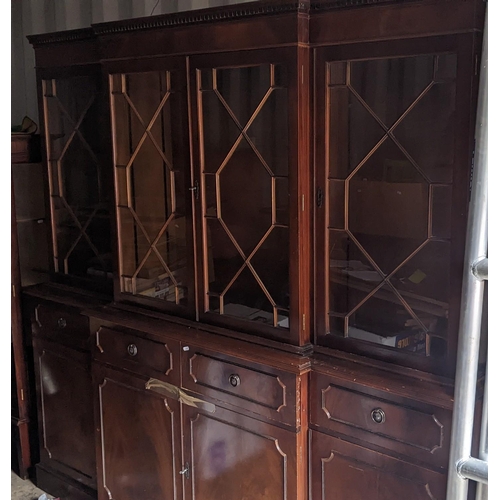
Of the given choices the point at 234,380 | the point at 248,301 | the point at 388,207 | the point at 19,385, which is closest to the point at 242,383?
the point at 234,380

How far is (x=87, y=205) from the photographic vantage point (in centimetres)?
229

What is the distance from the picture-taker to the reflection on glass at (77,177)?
2.20 metres

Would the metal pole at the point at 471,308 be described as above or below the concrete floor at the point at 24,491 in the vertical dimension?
above

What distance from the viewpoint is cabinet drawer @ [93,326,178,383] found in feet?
6.28

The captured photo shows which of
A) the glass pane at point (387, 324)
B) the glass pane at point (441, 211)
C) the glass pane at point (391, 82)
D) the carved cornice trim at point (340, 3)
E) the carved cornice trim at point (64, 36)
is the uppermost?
the carved cornice trim at point (64, 36)

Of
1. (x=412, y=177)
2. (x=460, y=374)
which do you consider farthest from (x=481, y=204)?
(x=412, y=177)

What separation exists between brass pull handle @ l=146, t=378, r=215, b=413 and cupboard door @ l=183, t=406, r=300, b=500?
22mm

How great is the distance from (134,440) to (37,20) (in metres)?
2.02

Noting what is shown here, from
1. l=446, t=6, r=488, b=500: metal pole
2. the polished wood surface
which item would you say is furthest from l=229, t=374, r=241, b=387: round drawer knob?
the polished wood surface

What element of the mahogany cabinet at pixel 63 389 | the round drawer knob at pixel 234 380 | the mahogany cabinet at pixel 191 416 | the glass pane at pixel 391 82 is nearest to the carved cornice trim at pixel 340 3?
the glass pane at pixel 391 82

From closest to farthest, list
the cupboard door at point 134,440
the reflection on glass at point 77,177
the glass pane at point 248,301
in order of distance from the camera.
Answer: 1. the glass pane at point 248,301
2. the cupboard door at point 134,440
3. the reflection on glass at point 77,177

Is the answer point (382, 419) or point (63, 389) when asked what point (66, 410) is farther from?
point (382, 419)

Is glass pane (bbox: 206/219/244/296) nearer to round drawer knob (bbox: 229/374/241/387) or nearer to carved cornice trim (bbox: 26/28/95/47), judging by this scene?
round drawer knob (bbox: 229/374/241/387)

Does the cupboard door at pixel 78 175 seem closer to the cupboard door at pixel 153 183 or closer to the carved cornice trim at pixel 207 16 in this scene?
the cupboard door at pixel 153 183
